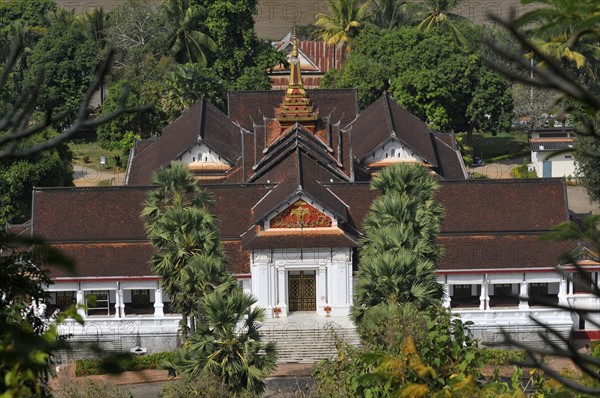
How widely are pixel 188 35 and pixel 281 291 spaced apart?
120ft

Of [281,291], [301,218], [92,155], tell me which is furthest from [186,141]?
[92,155]

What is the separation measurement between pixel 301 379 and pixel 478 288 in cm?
871

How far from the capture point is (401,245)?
40469mm

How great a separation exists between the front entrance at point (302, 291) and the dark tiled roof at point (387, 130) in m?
11.0

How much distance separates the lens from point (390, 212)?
41.3 m

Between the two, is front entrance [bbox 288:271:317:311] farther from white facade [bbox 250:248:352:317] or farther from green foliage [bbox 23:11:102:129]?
green foliage [bbox 23:11:102:129]

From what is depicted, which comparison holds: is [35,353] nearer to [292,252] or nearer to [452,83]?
[292,252]

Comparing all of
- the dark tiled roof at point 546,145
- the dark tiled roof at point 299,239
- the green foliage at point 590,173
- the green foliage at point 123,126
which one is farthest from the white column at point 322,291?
the green foliage at point 123,126

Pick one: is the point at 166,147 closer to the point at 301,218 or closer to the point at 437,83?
the point at 301,218

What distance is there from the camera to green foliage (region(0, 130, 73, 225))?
5569cm

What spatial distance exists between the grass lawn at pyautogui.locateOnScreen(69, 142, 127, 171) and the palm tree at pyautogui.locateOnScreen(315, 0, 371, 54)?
58.5 ft

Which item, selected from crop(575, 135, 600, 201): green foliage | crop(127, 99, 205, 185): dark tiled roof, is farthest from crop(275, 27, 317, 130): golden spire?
crop(575, 135, 600, 201): green foliage

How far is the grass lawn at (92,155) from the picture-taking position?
75.8m

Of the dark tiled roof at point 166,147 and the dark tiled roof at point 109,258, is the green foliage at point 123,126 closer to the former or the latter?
the dark tiled roof at point 166,147
